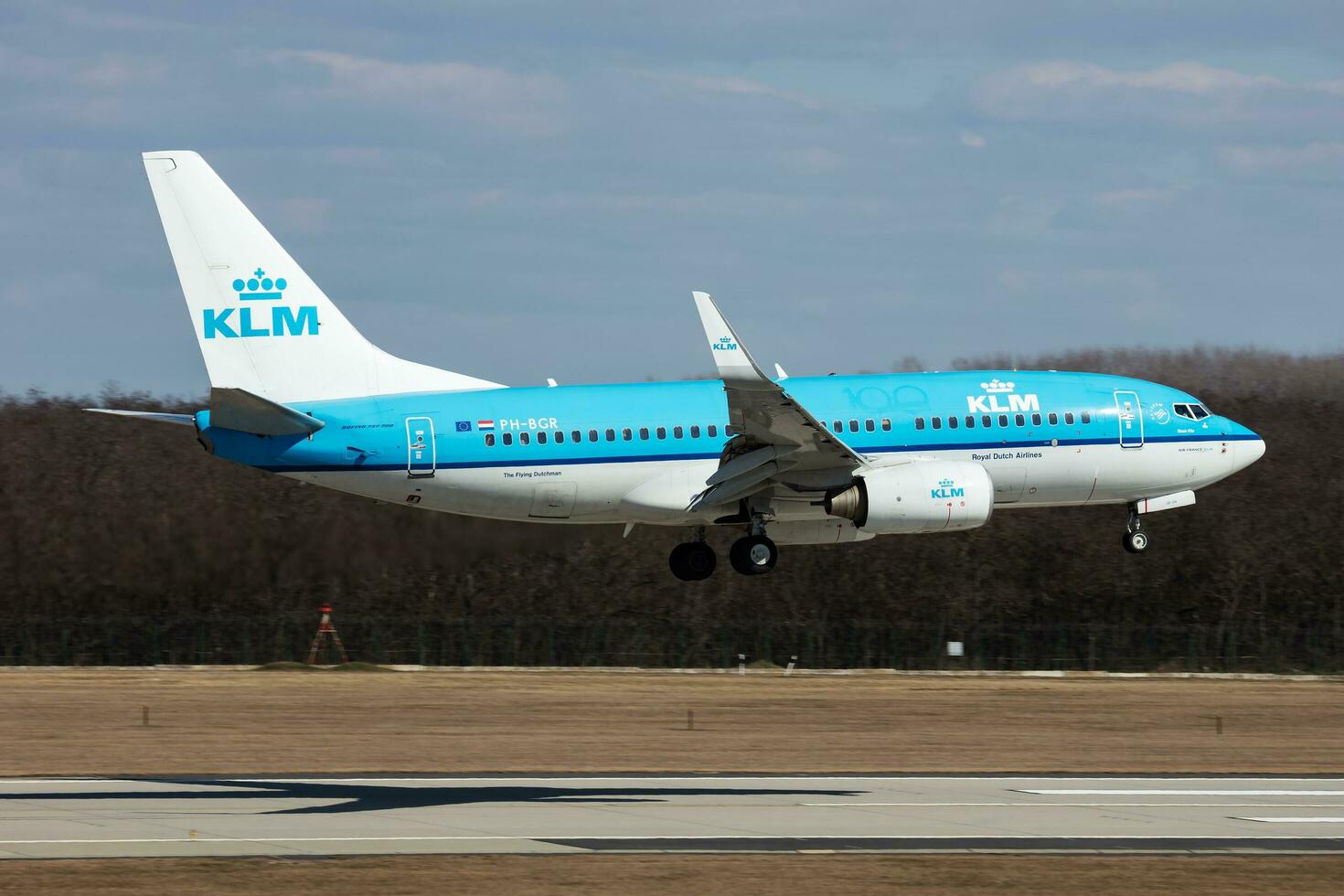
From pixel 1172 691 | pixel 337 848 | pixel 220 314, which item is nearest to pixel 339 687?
pixel 220 314

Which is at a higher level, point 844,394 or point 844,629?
point 844,394

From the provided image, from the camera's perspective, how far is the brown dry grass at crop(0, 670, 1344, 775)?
41.6 m

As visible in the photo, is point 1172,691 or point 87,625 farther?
point 87,625

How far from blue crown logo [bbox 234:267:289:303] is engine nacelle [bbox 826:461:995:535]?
16205 millimetres

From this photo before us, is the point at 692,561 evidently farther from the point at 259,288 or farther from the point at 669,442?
the point at 259,288

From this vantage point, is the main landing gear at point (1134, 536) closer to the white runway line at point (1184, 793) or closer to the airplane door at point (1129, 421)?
the airplane door at point (1129, 421)

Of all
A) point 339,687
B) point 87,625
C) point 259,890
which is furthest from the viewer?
point 87,625

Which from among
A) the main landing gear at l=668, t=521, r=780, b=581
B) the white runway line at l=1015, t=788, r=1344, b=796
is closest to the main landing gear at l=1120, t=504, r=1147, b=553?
the main landing gear at l=668, t=521, r=780, b=581

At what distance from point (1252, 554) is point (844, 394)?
55.0 metres

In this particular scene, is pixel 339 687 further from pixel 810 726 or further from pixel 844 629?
pixel 844 629

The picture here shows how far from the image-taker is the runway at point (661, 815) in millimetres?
27953

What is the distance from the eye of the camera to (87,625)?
7388 centimetres

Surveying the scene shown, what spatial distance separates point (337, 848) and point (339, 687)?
33644mm

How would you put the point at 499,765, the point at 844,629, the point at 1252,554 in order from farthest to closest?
the point at 1252,554 < the point at 844,629 < the point at 499,765
